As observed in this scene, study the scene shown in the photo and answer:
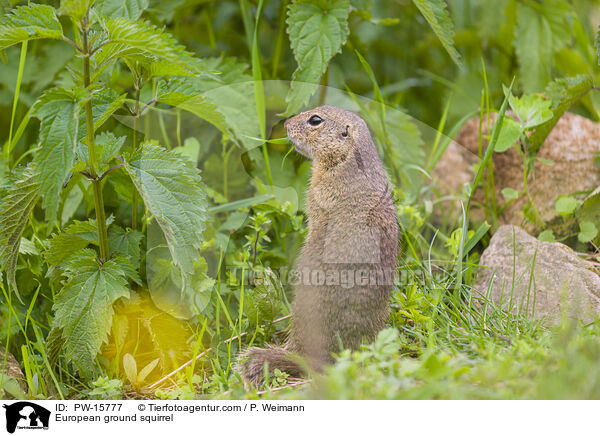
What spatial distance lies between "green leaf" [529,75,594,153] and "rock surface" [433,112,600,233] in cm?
18

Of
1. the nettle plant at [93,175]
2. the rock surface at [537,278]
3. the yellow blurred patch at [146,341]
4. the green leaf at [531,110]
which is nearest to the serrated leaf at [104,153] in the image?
the nettle plant at [93,175]

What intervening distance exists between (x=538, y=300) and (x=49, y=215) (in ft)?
6.89

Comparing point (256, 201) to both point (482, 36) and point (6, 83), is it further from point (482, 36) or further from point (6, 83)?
point (482, 36)

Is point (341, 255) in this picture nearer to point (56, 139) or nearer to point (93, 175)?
point (93, 175)

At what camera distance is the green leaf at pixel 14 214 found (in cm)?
201

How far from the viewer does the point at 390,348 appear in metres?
1.83

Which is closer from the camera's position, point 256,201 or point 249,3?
point 256,201

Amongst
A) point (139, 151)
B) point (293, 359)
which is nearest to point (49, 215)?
point (139, 151)

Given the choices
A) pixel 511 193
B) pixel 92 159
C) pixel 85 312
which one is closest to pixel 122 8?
pixel 92 159

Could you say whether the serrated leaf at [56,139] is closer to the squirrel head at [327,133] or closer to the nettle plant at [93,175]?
the nettle plant at [93,175]

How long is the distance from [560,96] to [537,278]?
1.10 m

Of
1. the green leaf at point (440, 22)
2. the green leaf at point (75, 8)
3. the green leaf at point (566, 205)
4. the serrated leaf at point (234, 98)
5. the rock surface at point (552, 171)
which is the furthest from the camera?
the rock surface at point (552, 171)

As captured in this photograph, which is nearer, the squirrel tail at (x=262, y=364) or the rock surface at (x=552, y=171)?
the squirrel tail at (x=262, y=364)
